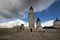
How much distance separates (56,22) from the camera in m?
113

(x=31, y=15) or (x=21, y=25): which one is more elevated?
(x=31, y=15)

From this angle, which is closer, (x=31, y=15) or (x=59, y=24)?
(x=31, y=15)

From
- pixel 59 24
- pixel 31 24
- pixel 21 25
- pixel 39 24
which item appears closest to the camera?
pixel 21 25

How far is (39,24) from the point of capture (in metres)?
124

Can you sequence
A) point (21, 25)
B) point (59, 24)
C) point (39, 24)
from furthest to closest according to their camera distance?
point (39, 24), point (59, 24), point (21, 25)

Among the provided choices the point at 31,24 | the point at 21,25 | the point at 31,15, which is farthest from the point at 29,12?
the point at 21,25

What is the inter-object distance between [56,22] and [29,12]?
36583mm

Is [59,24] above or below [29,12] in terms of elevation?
below

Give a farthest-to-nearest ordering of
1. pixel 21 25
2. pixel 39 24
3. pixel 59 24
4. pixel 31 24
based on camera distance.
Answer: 1. pixel 39 24
2. pixel 59 24
3. pixel 31 24
4. pixel 21 25

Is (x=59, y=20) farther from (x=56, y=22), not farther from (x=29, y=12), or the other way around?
(x=29, y=12)

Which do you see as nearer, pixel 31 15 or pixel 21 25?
pixel 21 25

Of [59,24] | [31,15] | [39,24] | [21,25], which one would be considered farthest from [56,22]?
[21,25]

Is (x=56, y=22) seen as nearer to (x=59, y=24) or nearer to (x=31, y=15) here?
(x=59, y=24)

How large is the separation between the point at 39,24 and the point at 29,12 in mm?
36689
